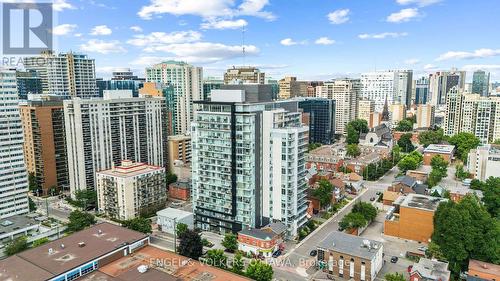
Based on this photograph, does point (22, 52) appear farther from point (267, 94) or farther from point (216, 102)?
point (267, 94)

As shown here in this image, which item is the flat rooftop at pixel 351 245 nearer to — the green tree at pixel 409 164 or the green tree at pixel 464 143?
the green tree at pixel 409 164

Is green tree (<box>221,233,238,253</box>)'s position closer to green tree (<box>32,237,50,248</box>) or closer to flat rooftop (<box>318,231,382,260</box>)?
→ flat rooftop (<box>318,231,382,260</box>)

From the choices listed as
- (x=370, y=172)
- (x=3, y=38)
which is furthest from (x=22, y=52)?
(x=370, y=172)

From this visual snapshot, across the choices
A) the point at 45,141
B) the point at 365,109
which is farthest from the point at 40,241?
the point at 365,109

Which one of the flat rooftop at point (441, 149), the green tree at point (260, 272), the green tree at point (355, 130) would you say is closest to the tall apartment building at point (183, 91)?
the green tree at point (355, 130)

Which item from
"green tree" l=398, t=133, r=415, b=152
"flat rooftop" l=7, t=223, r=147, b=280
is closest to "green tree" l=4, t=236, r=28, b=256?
"flat rooftop" l=7, t=223, r=147, b=280

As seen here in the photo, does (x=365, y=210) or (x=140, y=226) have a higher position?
(x=365, y=210)

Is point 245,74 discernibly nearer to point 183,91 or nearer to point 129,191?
point 183,91
